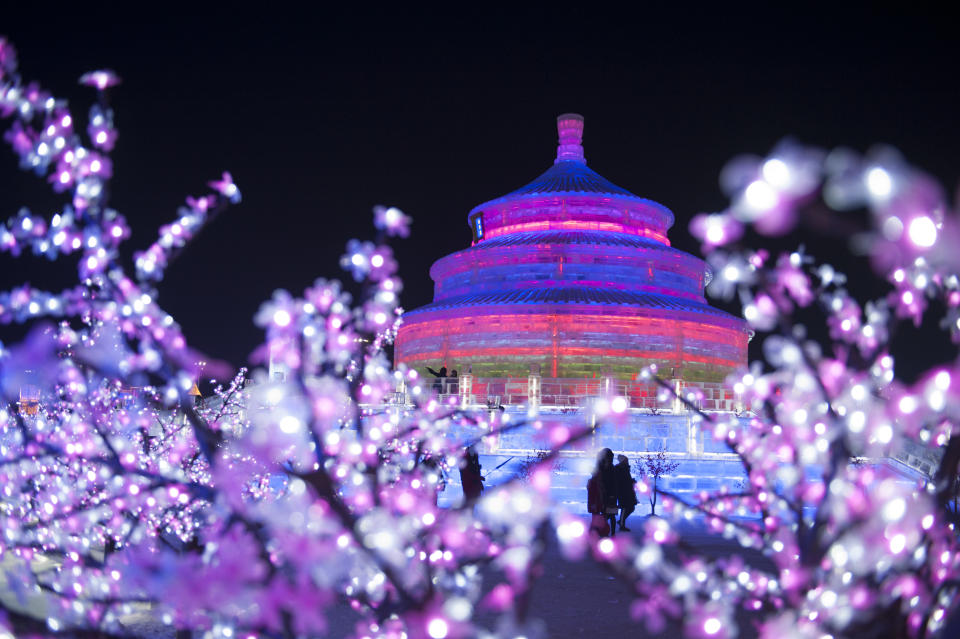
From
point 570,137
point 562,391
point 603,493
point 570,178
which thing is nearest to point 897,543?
point 603,493

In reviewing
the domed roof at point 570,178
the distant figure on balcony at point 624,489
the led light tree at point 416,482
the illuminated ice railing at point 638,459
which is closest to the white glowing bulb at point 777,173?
the led light tree at point 416,482

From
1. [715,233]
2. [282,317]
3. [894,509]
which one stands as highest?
[715,233]

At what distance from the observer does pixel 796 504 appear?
16.5ft

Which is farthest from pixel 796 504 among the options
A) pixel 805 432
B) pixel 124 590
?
pixel 124 590

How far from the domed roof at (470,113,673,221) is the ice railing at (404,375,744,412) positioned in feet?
28.6

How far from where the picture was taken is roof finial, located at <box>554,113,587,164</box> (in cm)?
4184

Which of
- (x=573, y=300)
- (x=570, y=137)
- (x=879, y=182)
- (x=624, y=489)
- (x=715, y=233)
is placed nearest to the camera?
(x=879, y=182)

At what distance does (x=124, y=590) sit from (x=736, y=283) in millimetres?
4332

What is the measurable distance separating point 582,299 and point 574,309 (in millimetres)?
578

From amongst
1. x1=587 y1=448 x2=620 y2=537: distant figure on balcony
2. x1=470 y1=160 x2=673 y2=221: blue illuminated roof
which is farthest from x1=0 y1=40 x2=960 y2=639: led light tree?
x1=470 y1=160 x2=673 y2=221: blue illuminated roof

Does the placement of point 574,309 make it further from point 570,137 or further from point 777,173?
point 777,173

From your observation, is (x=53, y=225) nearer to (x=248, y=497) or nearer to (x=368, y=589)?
(x=368, y=589)

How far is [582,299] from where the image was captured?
32906mm

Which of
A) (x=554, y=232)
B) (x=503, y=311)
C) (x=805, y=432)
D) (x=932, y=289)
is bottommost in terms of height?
(x=805, y=432)
